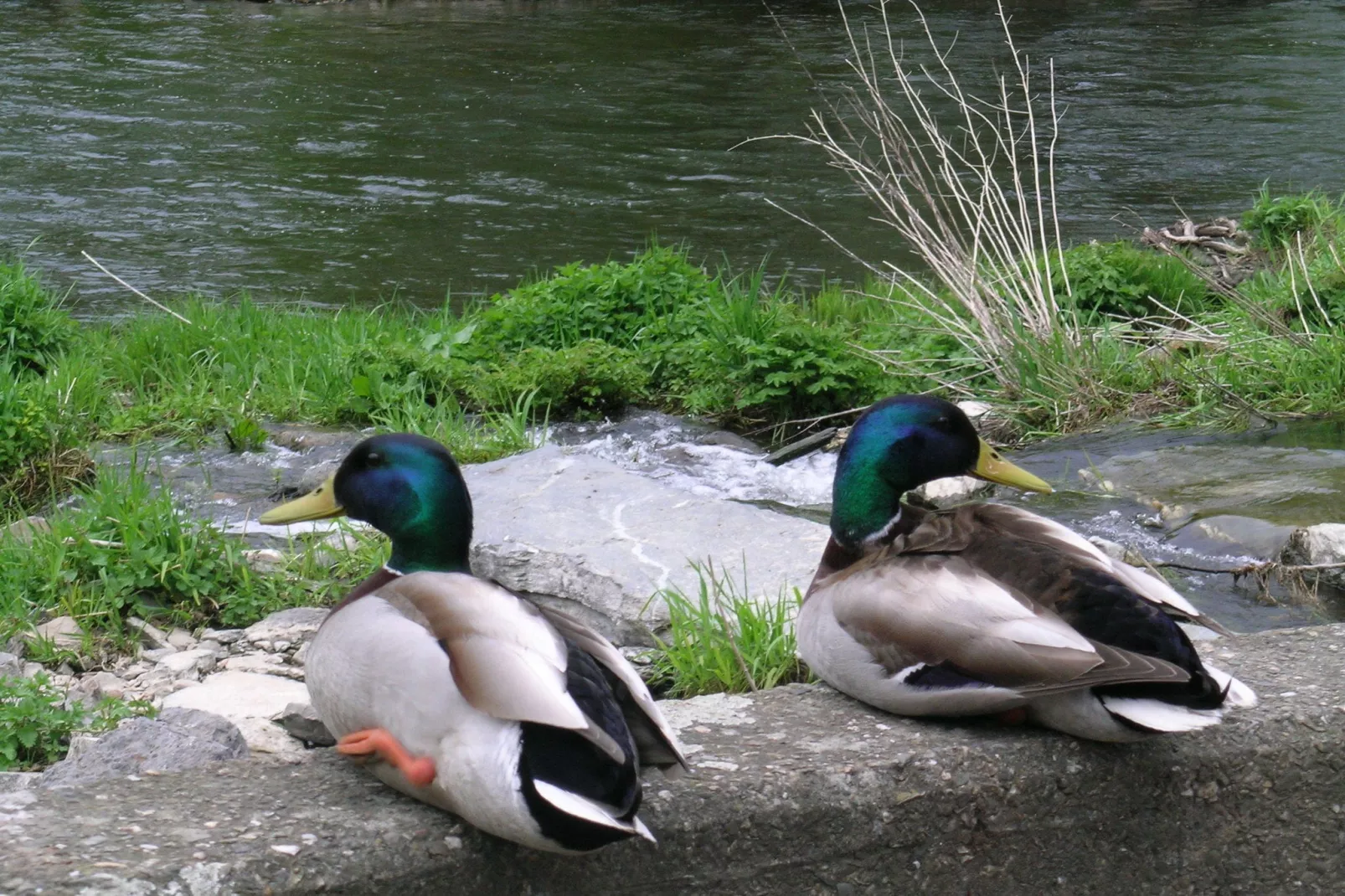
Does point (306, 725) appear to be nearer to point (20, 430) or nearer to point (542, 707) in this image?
point (542, 707)

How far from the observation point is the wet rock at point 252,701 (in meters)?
2.87

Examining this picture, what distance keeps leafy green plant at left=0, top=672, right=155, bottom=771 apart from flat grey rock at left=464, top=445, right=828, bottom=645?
3.02ft

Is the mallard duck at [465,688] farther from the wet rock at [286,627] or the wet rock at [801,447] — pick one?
the wet rock at [801,447]

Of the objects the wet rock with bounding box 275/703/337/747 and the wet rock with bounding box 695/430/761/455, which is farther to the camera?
the wet rock with bounding box 695/430/761/455

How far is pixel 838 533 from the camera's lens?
2.78 metres

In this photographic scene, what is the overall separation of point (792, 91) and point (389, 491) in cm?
1250

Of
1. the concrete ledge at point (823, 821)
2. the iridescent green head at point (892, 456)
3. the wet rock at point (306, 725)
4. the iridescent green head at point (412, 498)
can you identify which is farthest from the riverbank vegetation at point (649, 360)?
the concrete ledge at point (823, 821)

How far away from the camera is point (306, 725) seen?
2869 millimetres

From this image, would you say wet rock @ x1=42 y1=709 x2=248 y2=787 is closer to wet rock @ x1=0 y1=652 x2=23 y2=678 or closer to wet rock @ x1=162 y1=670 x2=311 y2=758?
wet rock @ x1=162 y1=670 x2=311 y2=758

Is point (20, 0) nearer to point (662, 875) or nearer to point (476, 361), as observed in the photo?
point (476, 361)

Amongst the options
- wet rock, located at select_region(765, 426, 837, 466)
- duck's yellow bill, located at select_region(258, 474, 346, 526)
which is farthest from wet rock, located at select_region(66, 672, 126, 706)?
wet rock, located at select_region(765, 426, 837, 466)

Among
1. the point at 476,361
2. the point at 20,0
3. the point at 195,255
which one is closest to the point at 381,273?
the point at 195,255

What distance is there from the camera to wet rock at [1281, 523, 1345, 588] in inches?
147

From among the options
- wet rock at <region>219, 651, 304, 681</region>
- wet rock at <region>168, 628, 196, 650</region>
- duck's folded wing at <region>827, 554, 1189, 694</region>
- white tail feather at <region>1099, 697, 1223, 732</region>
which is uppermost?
duck's folded wing at <region>827, 554, 1189, 694</region>
